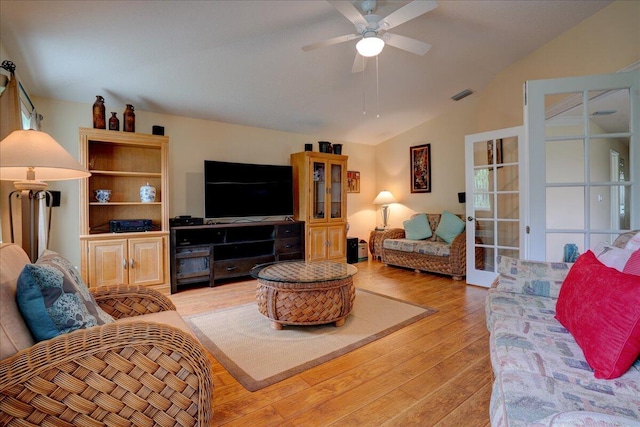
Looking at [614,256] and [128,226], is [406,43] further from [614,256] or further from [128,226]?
[128,226]

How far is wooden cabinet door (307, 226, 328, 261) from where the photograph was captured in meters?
4.84

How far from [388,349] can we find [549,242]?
1.53 meters

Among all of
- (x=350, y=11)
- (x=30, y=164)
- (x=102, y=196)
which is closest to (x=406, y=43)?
(x=350, y=11)

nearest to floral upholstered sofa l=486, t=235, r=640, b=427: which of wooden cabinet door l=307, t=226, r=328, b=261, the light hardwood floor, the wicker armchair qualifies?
the light hardwood floor

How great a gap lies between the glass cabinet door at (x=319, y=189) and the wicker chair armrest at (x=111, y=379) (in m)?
3.85

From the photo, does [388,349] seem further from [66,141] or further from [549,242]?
[66,141]

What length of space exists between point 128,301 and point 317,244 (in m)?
3.35

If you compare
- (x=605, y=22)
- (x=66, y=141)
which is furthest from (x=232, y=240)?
(x=605, y=22)

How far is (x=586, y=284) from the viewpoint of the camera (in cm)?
137

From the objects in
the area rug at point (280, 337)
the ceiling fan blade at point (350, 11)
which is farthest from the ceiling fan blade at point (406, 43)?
the area rug at point (280, 337)

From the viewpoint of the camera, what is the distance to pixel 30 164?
156cm

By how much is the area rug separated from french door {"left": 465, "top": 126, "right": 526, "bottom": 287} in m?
1.29

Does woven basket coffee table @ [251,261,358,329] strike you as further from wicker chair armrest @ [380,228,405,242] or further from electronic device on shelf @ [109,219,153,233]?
wicker chair armrest @ [380,228,405,242]

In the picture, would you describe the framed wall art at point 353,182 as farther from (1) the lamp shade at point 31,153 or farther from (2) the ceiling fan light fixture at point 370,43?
(1) the lamp shade at point 31,153
